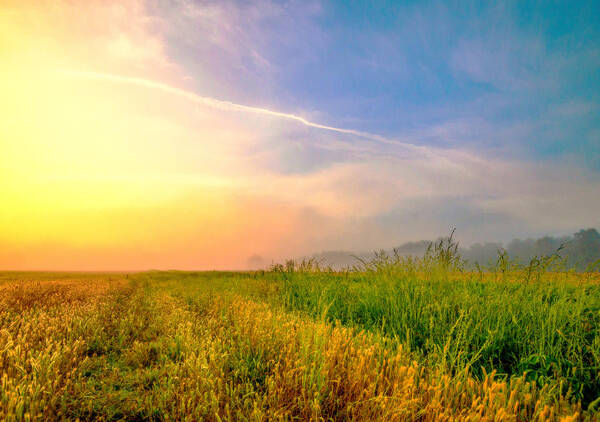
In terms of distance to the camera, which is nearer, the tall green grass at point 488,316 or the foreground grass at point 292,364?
the foreground grass at point 292,364

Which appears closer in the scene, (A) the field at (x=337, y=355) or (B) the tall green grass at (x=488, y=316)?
(A) the field at (x=337, y=355)

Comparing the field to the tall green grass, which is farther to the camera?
the tall green grass

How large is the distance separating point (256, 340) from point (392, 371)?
1792 millimetres

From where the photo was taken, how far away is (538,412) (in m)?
3.23

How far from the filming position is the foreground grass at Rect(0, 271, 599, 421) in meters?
3.19

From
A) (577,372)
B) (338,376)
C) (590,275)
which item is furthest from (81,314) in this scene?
(590,275)

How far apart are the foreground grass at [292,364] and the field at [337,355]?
2cm

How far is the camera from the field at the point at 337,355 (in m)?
3.24

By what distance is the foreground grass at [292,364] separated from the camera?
126 inches

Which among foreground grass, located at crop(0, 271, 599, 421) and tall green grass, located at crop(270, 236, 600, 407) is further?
tall green grass, located at crop(270, 236, 600, 407)

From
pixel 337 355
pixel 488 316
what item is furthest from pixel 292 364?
pixel 488 316

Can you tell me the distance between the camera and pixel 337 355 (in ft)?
13.4

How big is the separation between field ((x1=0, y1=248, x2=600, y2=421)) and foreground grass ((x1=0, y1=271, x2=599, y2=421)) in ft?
0.08

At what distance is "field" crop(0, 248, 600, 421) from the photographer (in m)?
3.24
